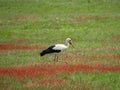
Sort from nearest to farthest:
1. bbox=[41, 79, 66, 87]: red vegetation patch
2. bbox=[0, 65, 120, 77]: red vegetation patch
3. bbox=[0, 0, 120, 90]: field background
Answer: bbox=[41, 79, 66, 87]: red vegetation patch → bbox=[0, 0, 120, 90]: field background → bbox=[0, 65, 120, 77]: red vegetation patch

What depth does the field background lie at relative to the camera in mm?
16719

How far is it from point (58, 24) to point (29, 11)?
17.4m

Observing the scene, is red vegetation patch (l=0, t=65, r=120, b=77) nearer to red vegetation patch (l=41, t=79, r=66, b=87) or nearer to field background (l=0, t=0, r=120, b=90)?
field background (l=0, t=0, r=120, b=90)

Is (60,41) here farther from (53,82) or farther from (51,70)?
(53,82)

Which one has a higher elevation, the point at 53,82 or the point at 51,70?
the point at 53,82

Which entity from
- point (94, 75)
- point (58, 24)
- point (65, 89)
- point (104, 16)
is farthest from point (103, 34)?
point (65, 89)

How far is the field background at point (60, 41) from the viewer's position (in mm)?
16719

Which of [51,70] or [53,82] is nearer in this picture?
[53,82]

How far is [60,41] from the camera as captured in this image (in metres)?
40.5

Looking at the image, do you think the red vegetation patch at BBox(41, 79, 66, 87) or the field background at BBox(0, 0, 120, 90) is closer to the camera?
the red vegetation patch at BBox(41, 79, 66, 87)

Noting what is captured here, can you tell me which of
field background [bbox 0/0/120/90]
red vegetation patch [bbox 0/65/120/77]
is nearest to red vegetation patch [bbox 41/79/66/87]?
field background [bbox 0/0/120/90]

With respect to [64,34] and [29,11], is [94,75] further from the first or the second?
[29,11]

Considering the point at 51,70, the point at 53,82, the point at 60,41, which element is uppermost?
the point at 53,82

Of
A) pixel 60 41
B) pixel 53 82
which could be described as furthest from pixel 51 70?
pixel 60 41
